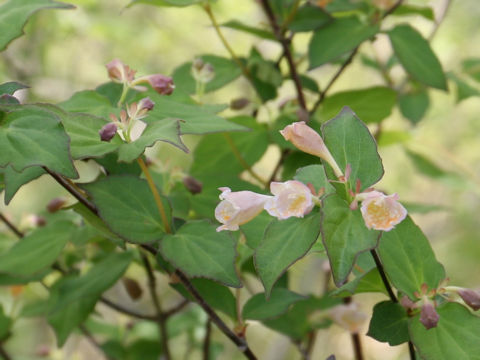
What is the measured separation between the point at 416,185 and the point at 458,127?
1.15 ft

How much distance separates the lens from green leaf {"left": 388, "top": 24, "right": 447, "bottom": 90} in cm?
87

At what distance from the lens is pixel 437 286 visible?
565 millimetres

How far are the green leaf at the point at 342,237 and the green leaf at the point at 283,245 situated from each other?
2 cm

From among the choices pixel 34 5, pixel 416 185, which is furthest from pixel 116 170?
pixel 416 185

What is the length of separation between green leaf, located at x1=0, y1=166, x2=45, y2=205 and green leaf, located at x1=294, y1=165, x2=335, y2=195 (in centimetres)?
24

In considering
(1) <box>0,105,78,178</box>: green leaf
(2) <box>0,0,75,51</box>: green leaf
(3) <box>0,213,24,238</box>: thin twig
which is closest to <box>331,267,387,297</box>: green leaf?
(1) <box>0,105,78,178</box>: green leaf

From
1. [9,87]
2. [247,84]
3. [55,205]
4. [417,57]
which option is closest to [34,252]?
[55,205]

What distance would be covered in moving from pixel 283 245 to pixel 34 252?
42 centimetres

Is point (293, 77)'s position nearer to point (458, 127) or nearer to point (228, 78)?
point (228, 78)

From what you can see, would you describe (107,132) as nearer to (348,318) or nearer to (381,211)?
(381,211)

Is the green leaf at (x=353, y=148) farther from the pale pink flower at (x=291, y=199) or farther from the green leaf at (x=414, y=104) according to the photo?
the green leaf at (x=414, y=104)

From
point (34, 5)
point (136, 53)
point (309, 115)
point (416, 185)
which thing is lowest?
point (416, 185)

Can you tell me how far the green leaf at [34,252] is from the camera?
76 centimetres

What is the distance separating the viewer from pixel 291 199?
48 centimetres
